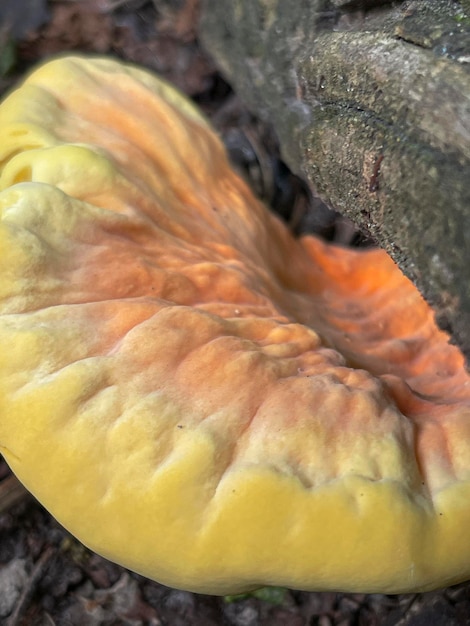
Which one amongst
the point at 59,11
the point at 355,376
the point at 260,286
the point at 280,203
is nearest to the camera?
the point at 355,376

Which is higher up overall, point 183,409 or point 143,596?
point 183,409

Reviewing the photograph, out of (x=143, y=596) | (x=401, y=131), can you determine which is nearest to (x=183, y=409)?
(x=401, y=131)

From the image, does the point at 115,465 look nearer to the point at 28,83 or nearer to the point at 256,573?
the point at 256,573

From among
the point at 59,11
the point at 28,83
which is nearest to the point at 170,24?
the point at 59,11

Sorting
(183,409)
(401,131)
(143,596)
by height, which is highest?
(401,131)

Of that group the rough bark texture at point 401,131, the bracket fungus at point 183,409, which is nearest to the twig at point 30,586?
the bracket fungus at point 183,409

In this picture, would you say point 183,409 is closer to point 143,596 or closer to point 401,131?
point 401,131

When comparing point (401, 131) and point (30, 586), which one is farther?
point (30, 586)
